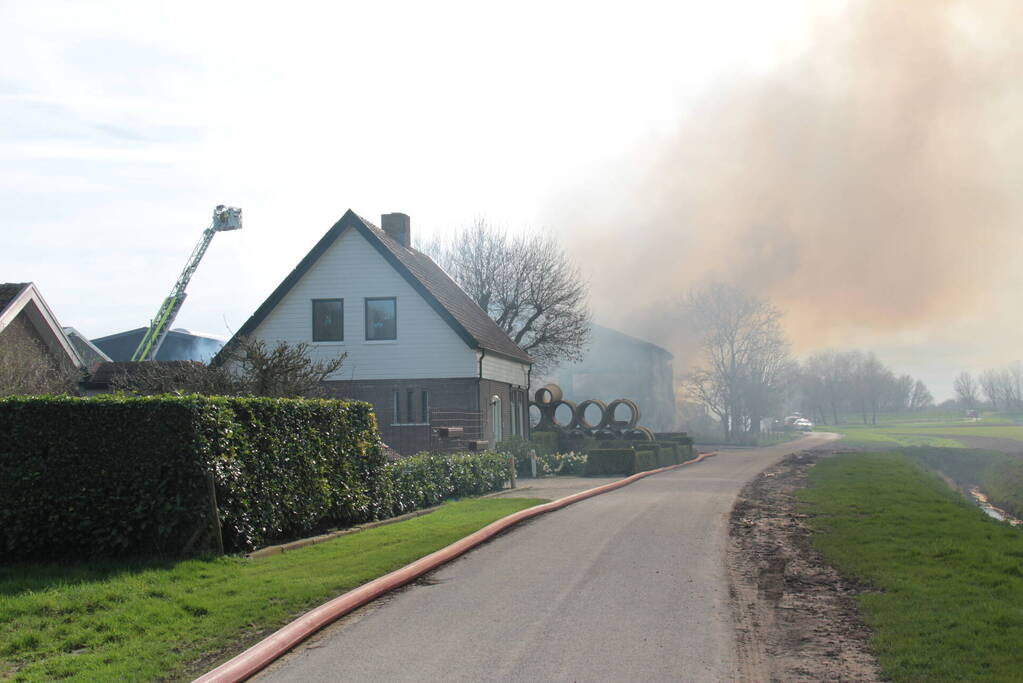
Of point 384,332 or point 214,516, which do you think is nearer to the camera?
point 214,516

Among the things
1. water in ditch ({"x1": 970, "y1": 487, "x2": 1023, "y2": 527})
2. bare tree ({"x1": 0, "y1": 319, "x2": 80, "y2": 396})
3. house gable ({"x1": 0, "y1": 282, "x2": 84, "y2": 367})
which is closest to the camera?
water in ditch ({"x1": 970, "y1": 487, "x2": 1023, "y2": 527})

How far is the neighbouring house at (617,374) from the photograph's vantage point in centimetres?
6981

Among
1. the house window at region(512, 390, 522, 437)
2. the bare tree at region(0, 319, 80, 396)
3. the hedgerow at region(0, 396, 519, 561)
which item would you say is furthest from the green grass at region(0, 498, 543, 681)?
the house window at region(512, 390, 522, 437)

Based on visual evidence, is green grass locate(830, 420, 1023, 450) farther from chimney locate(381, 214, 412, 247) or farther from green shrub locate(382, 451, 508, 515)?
green shrub locate(382, 451, 508, 515)

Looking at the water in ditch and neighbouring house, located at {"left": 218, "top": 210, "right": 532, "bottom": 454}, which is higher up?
neighbouring house, located at {"left": 218, "top": 210, "right": 532, "bottom": 454}

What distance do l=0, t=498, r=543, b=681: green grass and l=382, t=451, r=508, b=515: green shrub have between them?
4.53 m

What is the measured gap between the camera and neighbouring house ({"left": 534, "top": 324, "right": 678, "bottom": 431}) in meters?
69.8

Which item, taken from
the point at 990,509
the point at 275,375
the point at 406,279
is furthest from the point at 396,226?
the point at 990,509

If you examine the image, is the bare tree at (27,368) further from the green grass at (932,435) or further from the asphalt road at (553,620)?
the green grass at (932,435)

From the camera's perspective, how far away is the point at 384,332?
28656 millimetres

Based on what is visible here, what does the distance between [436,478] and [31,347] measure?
14670 millimetres

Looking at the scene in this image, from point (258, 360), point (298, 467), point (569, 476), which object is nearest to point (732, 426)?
point (569, 476)

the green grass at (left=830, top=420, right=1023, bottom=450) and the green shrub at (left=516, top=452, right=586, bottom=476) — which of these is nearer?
the green shrub at (left=516, top=452, right=586, bottom=476)

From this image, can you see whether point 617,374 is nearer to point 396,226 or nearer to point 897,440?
point 897,440
